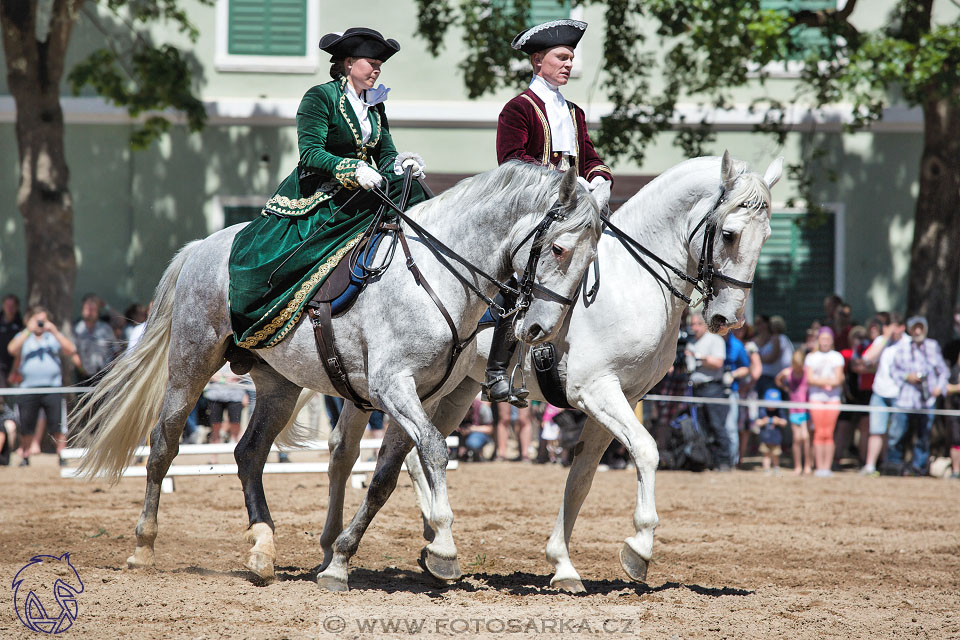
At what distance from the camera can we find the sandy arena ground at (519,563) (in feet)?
16.1

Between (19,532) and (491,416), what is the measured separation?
6949mm

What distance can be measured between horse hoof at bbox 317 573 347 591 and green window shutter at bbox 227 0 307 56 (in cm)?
1178

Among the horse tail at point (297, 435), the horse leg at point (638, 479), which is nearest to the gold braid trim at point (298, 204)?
the horse tail at point (297, 435)

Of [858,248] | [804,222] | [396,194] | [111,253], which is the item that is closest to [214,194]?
[111,253]

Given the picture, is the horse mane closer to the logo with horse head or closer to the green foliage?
the logo with horse head

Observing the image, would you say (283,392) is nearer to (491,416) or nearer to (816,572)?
(816,572)

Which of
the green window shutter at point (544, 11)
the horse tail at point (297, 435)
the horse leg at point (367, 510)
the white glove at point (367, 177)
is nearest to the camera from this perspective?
the white glove at point (367, 177)

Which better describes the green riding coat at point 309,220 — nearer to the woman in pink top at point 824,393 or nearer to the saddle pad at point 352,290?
the saddle pad at point 352,290

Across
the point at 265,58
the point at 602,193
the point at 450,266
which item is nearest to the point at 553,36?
the point at 602,193

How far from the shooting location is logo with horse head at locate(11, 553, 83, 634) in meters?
4.81

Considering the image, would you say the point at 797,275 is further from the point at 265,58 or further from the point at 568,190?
the point at 568,190

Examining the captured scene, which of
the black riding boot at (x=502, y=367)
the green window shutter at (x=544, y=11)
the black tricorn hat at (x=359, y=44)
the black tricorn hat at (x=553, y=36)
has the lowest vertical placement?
the black riding boot at (x=502, y=367)

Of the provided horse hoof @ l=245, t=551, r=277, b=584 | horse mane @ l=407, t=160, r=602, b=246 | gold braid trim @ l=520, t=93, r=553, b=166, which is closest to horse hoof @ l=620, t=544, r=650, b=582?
horse mane @ l=407, t=160, r=602, b=246

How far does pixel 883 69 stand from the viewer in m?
→ 11.7
